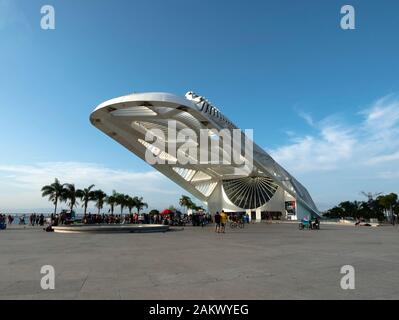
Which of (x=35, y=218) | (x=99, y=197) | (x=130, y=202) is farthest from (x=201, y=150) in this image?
(x=130, y=202)

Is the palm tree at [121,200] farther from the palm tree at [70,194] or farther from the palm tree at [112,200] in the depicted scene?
the palm tree at [70,194]

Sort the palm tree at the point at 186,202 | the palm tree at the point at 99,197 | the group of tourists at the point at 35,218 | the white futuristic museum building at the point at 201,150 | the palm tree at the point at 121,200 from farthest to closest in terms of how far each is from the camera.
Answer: the palm tree at the point at 186,202
the palm tree at the point at 121,200
the palm tree at the point at 99,197
the group of tourists at the point at 35,218
the white futuristic museum building at the point at 201,150

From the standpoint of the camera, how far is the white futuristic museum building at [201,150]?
111ft

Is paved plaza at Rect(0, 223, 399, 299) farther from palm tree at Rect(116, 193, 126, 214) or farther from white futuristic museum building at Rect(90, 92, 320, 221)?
palm tree at Rect(116, 193, 126, 214)

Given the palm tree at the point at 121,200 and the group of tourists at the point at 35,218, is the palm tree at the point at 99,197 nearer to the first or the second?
the palm tree at the point at 121,200

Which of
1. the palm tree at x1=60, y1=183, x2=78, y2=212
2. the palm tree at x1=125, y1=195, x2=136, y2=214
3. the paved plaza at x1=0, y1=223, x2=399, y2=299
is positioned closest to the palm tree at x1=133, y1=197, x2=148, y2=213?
the palm tree at x1=125, y1=195, x2=136, y2=214

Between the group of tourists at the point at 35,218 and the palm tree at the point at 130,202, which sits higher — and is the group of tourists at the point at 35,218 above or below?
below

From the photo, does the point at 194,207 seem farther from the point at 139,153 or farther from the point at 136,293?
the point at 136,293

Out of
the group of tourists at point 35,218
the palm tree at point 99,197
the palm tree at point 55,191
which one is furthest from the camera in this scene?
the palm tree at point 99,197

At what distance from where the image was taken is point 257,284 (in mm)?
6070

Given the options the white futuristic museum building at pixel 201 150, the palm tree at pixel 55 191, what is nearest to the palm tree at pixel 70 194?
the palm tree at pixel 55 191

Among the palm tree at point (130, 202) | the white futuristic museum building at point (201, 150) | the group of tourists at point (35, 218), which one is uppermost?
the white futuristic museum building at point (201, 150)

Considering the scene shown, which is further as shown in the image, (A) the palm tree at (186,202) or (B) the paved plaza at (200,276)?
(A) the palm tree at (186,202)
